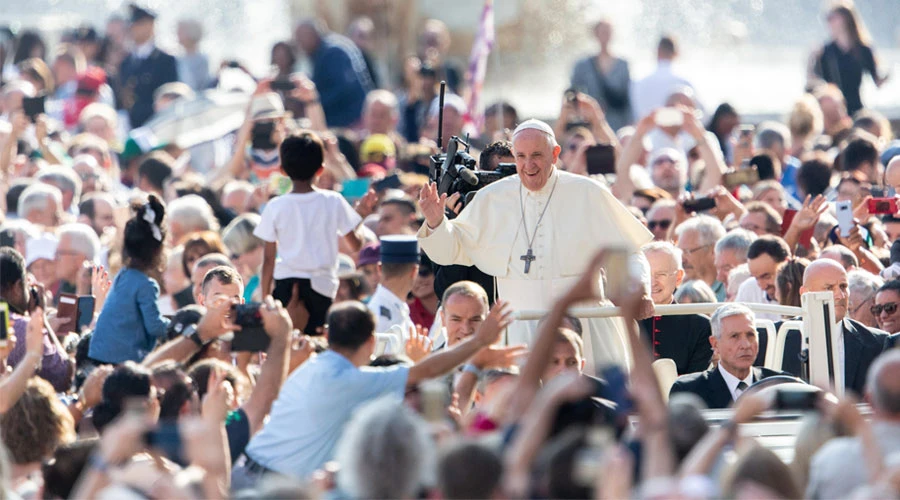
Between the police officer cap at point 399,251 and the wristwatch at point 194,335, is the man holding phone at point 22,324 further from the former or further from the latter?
the police officer cap at point 399,251

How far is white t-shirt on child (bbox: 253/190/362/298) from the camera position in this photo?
31.6ft

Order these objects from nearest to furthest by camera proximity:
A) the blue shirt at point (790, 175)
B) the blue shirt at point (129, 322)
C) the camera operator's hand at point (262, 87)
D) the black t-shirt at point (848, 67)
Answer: the blue shirt at point (129, 322), the camera operator's hand at point (262, 87), the blue shirt at point (790, 175), the black t-shirt at point (848, 67)

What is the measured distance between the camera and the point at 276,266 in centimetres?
970

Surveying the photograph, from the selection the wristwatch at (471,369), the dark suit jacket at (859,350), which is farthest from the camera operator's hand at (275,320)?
the dark suit jacket at (859,350)

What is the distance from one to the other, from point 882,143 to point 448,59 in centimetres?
778

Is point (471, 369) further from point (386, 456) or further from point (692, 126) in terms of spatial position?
point (692, 126)

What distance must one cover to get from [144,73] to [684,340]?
10.2m

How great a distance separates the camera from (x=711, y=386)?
8.50 m

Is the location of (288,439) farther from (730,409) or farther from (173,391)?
(730,409)

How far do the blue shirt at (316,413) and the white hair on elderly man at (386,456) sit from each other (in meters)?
1.12

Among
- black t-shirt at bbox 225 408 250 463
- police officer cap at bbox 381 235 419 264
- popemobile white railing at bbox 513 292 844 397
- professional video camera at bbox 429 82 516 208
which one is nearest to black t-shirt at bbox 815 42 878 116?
professional video camera at bbox 429 82 516 208

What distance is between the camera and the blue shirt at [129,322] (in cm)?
859

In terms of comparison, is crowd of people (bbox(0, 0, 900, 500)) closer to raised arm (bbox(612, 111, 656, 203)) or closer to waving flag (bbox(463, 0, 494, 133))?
raised arm (bbox(612, 111, 656, 203))

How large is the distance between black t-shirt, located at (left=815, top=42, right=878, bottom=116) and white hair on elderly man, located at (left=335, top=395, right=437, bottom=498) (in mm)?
11813
